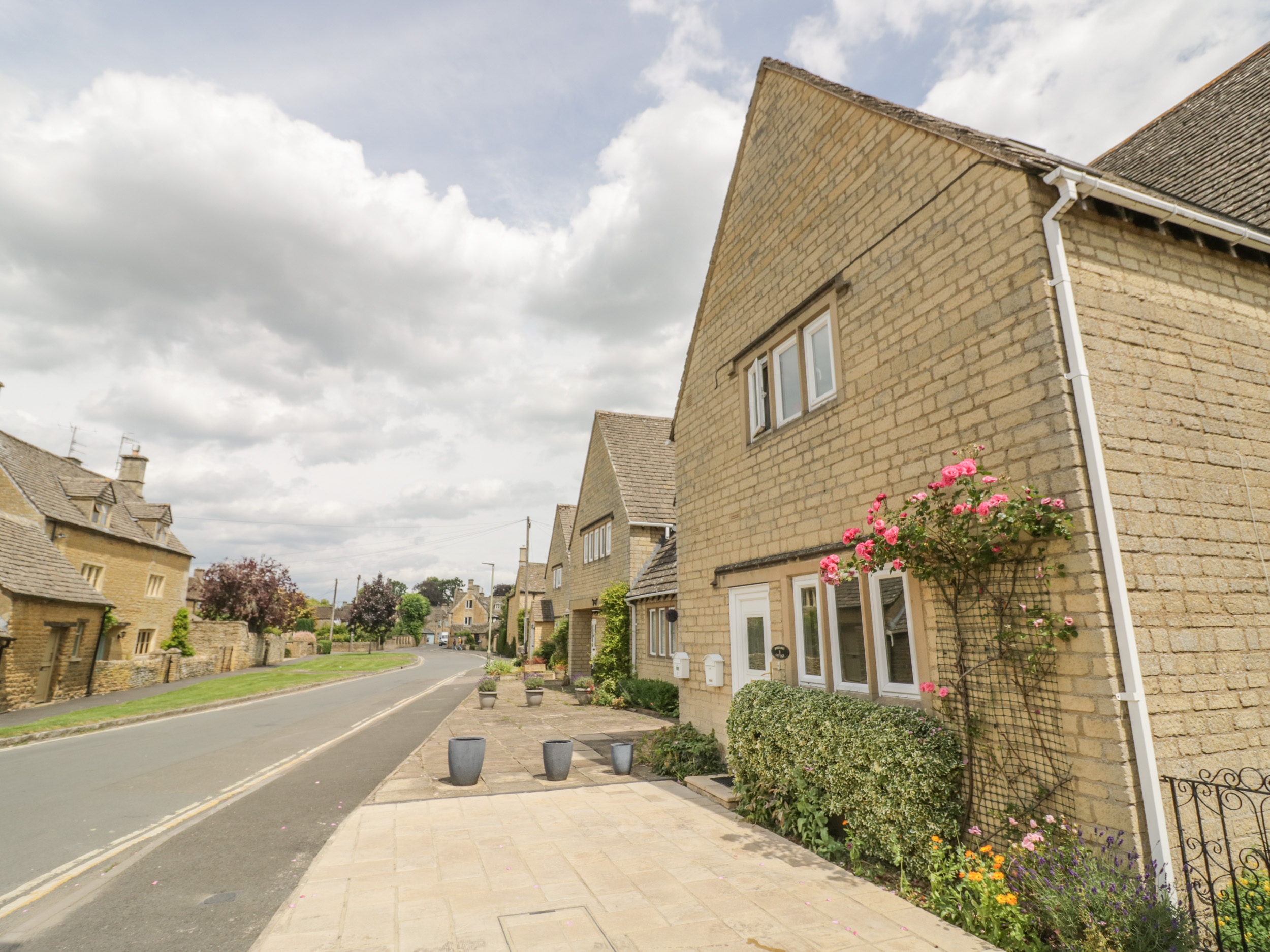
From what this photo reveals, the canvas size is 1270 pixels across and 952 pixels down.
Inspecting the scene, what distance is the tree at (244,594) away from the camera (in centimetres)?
4025

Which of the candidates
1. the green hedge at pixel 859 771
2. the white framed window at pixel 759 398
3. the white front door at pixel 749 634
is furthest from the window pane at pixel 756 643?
the white framed window at pixel 759 398

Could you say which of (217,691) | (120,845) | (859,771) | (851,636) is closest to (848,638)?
(851,636)

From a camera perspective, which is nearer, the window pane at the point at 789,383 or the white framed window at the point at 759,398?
the window pane at the point at 789,383

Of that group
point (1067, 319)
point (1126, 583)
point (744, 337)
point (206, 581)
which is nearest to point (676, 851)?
point (1126, 583)

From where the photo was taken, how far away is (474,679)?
1394 inches

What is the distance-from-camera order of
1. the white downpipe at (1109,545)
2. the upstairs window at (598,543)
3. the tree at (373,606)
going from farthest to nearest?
the tree at (373,606), the upstairs window at (598,543), the white downpipe at (1109,545)

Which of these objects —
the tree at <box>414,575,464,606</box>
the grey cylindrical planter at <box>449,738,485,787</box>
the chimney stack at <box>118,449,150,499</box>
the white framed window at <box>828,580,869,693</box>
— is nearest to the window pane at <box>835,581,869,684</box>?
the white framed window at <box>828,580,869,693</box>

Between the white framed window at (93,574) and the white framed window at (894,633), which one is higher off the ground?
the white framed window at (93,574)

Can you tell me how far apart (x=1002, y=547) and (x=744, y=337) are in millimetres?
5987

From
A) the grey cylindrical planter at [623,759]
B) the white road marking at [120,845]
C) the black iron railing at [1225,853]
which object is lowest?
the white road marking at [120,845]

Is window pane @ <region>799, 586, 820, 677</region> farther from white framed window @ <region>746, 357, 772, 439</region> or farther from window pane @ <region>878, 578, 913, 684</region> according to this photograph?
white framed window @ <region>746, 357, 772, 439</region>

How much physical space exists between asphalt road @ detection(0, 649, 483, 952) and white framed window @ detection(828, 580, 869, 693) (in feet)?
19.6

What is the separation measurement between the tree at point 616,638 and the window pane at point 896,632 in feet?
49.0

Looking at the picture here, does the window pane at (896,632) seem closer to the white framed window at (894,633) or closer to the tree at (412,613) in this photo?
the white framed window at (894,633)
